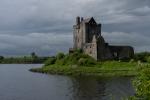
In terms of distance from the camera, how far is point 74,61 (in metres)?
105

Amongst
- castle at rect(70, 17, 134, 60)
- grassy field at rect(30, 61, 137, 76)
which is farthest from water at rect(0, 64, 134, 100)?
castle at rect(70, 17, 134, 60)

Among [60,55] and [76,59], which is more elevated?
[60,55]

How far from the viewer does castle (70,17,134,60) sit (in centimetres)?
10381

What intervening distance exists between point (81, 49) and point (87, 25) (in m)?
8.15

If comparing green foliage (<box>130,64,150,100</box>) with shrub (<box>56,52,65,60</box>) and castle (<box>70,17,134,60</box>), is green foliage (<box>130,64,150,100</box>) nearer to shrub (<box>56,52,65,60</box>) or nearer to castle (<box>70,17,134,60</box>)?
castle (<box>70,17,134,60</box>)

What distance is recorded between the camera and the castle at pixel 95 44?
104 meters

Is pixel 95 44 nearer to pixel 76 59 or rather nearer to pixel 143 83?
pixel 76 59

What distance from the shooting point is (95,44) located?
103 m

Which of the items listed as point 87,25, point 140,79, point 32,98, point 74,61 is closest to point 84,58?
point 74,61

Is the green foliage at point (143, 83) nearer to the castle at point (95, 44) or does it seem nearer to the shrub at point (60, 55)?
the castle at point (95, 44)

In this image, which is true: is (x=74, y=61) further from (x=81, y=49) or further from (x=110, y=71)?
(x=110, y=71)

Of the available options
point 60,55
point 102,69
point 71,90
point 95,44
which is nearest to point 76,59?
point 95,44

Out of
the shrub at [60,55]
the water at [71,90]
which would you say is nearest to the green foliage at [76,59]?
the shrub at [60,55]

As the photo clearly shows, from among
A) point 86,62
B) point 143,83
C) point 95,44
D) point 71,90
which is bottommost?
point 71,90
